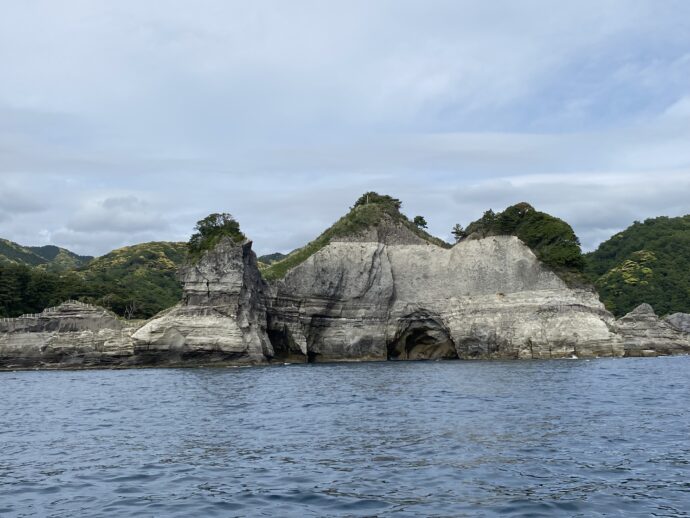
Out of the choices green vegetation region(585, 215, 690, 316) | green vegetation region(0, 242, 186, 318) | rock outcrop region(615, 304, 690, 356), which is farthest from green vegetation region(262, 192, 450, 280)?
green vegetation region(585, 215, 690, 316)

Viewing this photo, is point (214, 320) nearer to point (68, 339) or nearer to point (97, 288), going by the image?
point (68, 339)

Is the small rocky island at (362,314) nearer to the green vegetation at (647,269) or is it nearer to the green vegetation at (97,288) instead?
the green vegetation at (97,288)

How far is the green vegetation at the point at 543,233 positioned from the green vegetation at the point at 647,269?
35.1 metres

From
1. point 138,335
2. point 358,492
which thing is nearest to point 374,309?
point 138,335

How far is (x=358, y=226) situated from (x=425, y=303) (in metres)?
11.3

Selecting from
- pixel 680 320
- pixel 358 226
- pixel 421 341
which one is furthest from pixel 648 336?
pixel 358 226

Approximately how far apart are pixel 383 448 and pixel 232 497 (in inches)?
231

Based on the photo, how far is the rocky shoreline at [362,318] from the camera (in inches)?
2527

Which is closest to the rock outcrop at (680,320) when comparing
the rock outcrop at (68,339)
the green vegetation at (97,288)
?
the rock outcrop at (68,339)

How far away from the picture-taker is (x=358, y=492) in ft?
50.8

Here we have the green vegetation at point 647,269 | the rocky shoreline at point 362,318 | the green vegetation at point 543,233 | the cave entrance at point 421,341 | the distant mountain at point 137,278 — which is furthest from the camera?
the green vegetation at point 647,269

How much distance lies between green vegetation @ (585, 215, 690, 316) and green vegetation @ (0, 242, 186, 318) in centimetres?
6493

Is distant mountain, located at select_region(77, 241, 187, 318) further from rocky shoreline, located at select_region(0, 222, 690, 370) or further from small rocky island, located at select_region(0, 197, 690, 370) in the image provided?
rocky shoreline, located at select_region(0, 222, 690, 370)

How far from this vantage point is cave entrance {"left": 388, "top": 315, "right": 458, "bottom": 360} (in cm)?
7444
